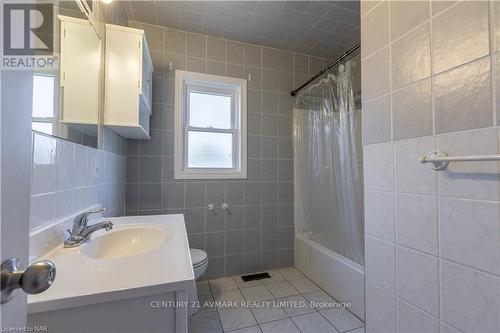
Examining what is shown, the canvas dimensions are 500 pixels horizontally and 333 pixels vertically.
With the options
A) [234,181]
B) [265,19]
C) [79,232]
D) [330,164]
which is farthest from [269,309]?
[265,19]

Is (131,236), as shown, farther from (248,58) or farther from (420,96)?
(248,58)

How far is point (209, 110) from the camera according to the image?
8.02 feet

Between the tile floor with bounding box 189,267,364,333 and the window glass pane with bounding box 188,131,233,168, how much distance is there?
116cm

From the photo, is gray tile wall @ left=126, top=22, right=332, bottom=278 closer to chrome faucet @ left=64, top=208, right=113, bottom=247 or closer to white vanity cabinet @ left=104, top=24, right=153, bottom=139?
white vanity cabinet @ left=104, top=24, right=153, bottom=139

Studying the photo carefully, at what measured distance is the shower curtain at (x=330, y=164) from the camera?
186 centimetres

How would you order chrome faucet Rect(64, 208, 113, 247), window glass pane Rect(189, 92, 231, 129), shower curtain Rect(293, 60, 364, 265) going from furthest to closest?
1. window glass pane Rect(189, 92, 231, 129)
2. shower curtain Rect(293, 60, 364, 265)
3. chrome faucet Rect(64, 208, 113, 247)

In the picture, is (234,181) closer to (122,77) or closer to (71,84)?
(122,77)

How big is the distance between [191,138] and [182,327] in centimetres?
194

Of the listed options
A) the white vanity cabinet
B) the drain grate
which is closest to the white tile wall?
the white vanity cabinet

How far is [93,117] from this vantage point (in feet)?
4.18

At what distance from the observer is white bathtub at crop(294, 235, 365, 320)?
5.55 feet

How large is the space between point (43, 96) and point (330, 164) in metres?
1.98

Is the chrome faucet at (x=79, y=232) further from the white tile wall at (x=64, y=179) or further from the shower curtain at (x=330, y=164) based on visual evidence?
the shower curtain at (x=330, y=164)

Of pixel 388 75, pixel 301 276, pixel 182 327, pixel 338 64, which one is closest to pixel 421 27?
pixel 388 75
